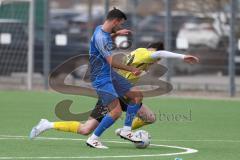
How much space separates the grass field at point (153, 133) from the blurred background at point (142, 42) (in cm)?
303

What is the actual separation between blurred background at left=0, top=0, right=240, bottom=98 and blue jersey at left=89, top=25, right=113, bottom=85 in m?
13.8

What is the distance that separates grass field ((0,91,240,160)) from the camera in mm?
12344

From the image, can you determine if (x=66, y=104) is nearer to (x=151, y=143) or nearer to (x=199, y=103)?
(x=199, y=103)

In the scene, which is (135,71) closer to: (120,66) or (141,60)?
(120,66)

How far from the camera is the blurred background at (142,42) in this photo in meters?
28.0

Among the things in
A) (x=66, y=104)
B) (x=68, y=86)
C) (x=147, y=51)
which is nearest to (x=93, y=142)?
(x=147, y=51)

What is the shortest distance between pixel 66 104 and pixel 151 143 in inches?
286

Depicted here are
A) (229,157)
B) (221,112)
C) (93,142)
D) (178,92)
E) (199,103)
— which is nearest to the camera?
(229,157)

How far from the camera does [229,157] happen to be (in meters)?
12.2

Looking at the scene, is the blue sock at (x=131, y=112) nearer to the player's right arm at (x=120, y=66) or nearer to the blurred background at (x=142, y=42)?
the player's right arm at (x=120, y=66)

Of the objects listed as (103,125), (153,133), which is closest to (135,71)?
(103,125)

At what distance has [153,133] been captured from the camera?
16047mm

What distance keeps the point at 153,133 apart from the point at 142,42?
46.0 ft

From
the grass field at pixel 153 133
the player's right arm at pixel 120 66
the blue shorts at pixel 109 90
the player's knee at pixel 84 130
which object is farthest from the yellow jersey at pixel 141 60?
the grass field at pixel 153 133
